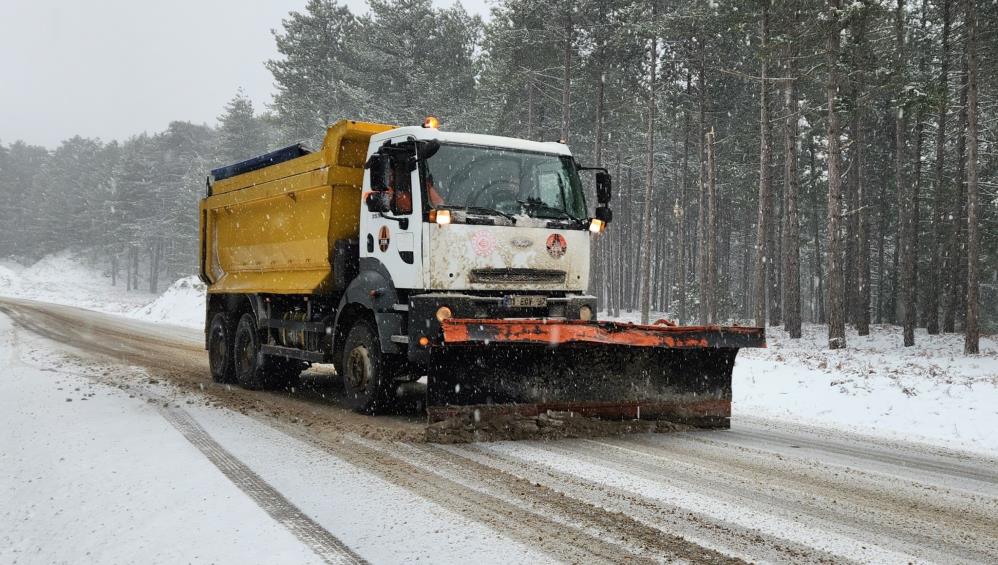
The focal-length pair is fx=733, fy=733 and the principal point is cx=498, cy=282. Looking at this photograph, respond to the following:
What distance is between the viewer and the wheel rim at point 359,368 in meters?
7.98

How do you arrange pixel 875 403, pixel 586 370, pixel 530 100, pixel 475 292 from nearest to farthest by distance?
pixel 586 370 → pixel 475 292 → pixel 875 403 → pixel 530 100

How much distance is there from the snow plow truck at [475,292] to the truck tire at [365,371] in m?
0.02

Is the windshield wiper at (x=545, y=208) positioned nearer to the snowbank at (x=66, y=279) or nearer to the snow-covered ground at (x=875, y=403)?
the snow-covered ground at (x=875, y=403)

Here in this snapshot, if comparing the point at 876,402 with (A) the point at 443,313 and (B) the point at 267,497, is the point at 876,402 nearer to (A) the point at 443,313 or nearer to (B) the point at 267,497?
(A) the point at 443,313

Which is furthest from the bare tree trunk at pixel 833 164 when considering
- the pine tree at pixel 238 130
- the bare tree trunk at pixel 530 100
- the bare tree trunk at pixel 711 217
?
the pine tree at pixel 238 130

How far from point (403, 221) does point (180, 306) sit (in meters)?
29.4

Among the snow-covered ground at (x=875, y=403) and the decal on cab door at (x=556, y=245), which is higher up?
the decal on cab door at (x=556, y=245)

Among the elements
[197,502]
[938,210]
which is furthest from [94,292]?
[197,502]

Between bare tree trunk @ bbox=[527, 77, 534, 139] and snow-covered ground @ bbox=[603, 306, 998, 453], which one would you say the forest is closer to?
bare tree trunk @ bbox=[527, 77, 534, 139]

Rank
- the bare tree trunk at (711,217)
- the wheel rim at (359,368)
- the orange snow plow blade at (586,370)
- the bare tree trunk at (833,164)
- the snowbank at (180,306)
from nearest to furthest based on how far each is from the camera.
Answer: the orange snow plow blade at (586,370)
the wheel rim at (359,368)
the bare tree trunk at (833,164)
the bare tree trunk at (711,217)
the snowbank at (180,306)

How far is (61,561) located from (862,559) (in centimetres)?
403

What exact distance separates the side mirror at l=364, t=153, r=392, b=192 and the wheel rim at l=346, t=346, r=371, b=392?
1.79 m

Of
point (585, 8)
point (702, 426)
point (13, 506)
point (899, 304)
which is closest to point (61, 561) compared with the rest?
point (13, 506)

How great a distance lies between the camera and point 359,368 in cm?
815
